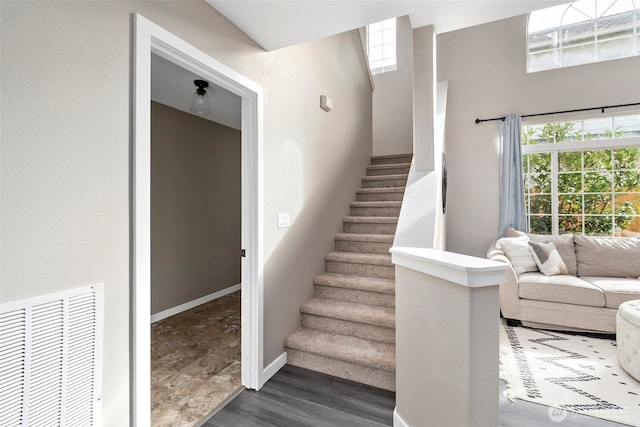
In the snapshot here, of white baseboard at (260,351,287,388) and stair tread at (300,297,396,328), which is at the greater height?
stair tread at (300,297,396,328)

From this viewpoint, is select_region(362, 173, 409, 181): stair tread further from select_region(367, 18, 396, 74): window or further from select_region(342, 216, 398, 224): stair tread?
select_region(367, 18, 396, 74): window

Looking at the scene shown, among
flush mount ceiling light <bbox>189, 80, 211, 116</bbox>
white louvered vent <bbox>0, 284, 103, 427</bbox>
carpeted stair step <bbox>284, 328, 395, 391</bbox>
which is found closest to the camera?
white louvered vent <bbox>0, 284, 103, 427</bbox>

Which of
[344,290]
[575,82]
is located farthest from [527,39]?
[344,290]

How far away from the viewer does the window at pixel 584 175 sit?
3811mm

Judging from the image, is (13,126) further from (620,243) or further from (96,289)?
(620,243)

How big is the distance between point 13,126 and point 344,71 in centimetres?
318

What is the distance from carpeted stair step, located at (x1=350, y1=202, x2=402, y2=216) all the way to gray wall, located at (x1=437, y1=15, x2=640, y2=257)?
162 cm

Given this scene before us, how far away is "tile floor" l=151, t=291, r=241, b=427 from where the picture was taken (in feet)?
5.90

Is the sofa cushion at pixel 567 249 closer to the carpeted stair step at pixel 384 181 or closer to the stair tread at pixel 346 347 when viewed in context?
the carpeted stair step at pixel 384 181

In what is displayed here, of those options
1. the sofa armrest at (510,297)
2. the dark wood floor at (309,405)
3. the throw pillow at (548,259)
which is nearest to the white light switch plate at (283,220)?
the dark wood floor at (309,405)

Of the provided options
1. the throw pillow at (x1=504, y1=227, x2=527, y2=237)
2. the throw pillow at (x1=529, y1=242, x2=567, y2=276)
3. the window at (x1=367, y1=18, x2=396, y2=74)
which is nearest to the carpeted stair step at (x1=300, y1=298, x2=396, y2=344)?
the throw pillow at (x1=529, y1=242, x2=567, y2=276)

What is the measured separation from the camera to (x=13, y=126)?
0.91 metres

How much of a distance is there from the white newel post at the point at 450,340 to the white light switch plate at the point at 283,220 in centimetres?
103

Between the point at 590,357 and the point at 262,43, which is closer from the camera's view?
the point at 262,43
